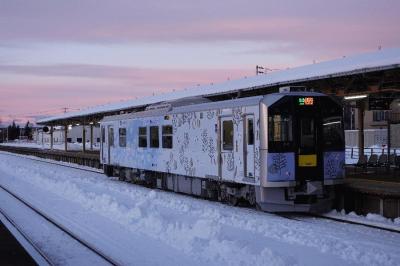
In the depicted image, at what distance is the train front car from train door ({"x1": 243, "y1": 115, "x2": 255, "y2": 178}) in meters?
0.55

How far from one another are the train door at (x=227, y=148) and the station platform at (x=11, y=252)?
19.3ft

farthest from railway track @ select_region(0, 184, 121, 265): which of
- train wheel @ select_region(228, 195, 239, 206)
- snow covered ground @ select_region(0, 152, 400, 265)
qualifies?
train wheel @ select_region(228, 195, 239, 206)

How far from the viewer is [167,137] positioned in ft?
65.2

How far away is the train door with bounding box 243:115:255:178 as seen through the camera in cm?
1412

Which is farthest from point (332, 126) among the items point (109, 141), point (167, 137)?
point (109, 141)

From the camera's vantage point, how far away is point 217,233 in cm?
1068

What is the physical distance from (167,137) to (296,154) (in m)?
7.04

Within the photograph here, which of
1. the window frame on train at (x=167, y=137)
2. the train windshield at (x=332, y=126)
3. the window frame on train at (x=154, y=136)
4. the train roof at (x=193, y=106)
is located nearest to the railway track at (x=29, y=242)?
the train roof at (x=193, y=106)

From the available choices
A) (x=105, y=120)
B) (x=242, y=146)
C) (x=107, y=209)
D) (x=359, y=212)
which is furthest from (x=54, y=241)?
(x=105, y=120)

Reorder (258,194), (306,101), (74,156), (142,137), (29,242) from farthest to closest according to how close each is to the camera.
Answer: (74,156)
(142,137)
(306,101)
(258,194)
(29,242)

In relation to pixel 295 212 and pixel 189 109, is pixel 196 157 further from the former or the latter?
pixel 295 212

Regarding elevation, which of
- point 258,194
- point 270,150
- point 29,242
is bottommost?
point 29,242

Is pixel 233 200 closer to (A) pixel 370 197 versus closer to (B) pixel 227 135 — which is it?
(B) pixel 227 135

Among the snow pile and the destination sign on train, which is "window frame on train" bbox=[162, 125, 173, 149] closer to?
the destination sign on train
